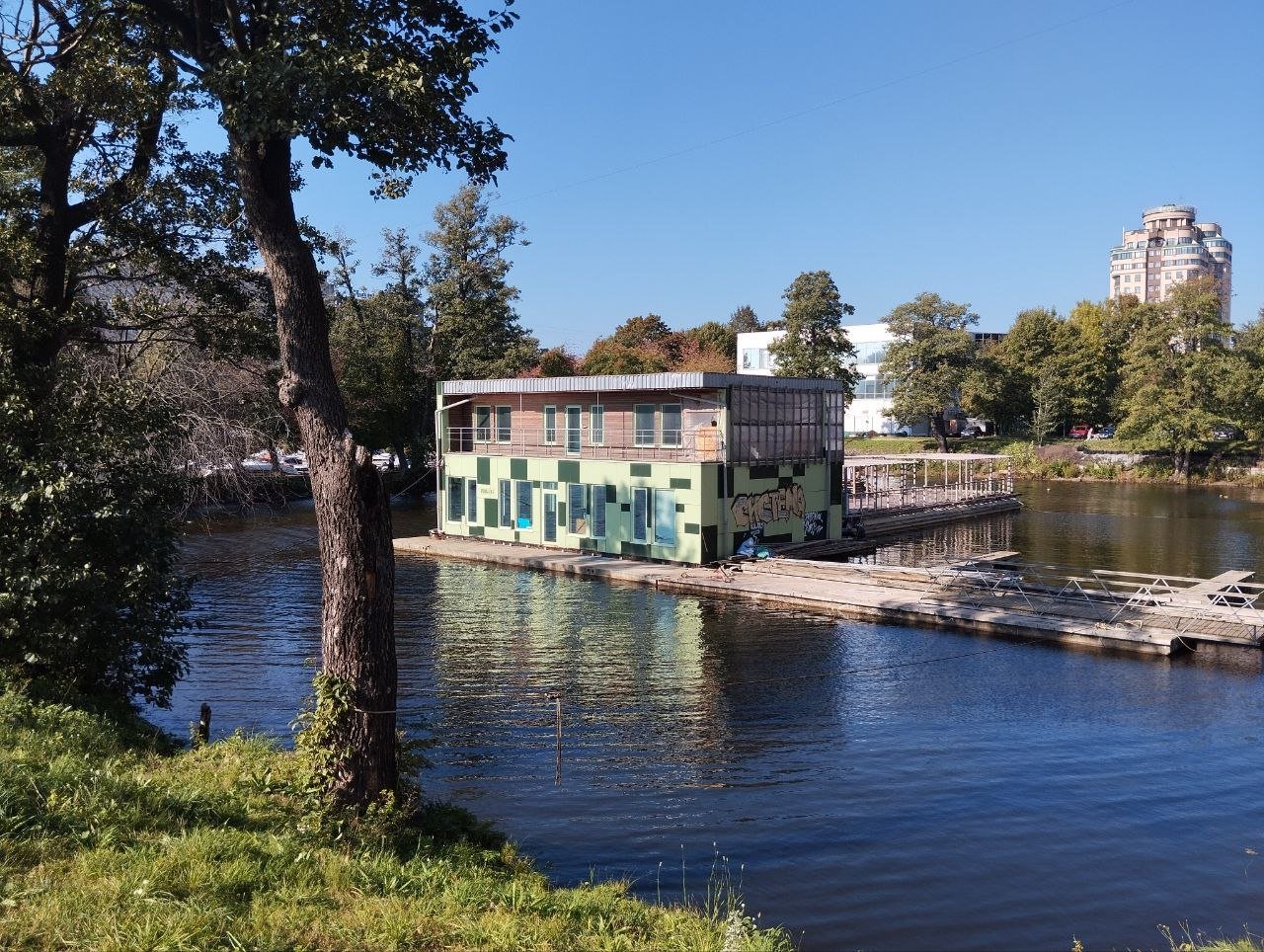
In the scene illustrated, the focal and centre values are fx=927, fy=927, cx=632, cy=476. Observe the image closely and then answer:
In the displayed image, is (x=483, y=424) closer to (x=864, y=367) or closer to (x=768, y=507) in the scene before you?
(x=768, y=507)

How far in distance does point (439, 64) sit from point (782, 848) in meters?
9.76

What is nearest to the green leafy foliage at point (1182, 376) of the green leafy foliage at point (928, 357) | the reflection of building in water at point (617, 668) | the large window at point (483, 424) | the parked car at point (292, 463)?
the green leafy foliage at point (928, 357)

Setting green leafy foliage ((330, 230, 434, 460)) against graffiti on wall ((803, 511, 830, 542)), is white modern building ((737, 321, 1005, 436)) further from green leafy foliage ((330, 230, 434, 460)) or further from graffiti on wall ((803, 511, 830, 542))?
graffiti on wall ((803, 511, 830, 542))

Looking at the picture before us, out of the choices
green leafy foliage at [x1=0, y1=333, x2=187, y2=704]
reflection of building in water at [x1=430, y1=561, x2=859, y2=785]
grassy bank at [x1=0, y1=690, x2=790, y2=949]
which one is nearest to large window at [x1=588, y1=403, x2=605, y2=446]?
reflection of building in water at [x1=430, y1=561, x2=859, y2=785]

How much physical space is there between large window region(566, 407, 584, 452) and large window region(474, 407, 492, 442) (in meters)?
4.58

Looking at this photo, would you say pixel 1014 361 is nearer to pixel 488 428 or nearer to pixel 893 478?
pixel 893 478

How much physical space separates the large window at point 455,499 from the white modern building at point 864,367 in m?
51.5

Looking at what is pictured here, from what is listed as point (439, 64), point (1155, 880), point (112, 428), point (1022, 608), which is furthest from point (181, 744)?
point (1022, 608)

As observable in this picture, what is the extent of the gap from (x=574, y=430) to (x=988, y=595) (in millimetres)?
15373

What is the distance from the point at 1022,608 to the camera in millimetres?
22688

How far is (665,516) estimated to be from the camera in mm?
30422

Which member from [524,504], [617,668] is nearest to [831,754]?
[617,668]

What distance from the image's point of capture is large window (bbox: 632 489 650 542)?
3087 cm

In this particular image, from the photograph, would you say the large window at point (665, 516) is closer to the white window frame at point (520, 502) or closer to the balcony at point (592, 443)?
the balcony at point (592, 443)
